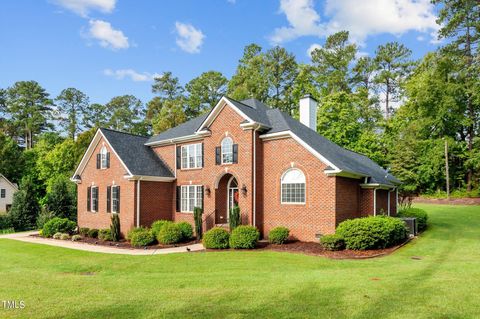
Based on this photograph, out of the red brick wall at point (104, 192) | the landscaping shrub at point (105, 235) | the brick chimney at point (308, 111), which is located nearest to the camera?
the red brick wall at point (104, 192)

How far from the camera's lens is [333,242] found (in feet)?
43.8

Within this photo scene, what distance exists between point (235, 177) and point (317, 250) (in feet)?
19.5

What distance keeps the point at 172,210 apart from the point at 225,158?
576 cm

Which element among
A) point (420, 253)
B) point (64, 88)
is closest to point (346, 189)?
point (420, 253)

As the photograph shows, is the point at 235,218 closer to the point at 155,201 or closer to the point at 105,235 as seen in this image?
the point at 155,201

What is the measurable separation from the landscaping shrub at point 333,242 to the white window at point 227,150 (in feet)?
21.6

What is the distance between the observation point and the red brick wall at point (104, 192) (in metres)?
19.7

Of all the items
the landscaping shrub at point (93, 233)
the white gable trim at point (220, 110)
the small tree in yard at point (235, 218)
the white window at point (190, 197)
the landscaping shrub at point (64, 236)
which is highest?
the white gable trim at point (220, 110)

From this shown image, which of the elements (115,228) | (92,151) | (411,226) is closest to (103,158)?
(92,151)

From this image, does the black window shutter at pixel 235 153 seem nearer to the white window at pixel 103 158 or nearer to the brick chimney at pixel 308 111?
the brick chimney at pixel 308 111

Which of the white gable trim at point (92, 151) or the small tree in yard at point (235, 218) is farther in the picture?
the white gable trim at point (92, 151)

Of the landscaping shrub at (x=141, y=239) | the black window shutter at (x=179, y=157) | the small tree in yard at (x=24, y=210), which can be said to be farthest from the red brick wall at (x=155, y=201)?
Result: the small tree in yard at (x=24, y=210)

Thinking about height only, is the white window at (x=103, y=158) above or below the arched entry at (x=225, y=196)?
above

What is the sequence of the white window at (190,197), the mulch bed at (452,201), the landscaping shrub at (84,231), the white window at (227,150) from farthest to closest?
the mulch bed at (452,201)
the landscaping shrub at (84,231)
the white window at (190,197)
the white window at (227,150)
